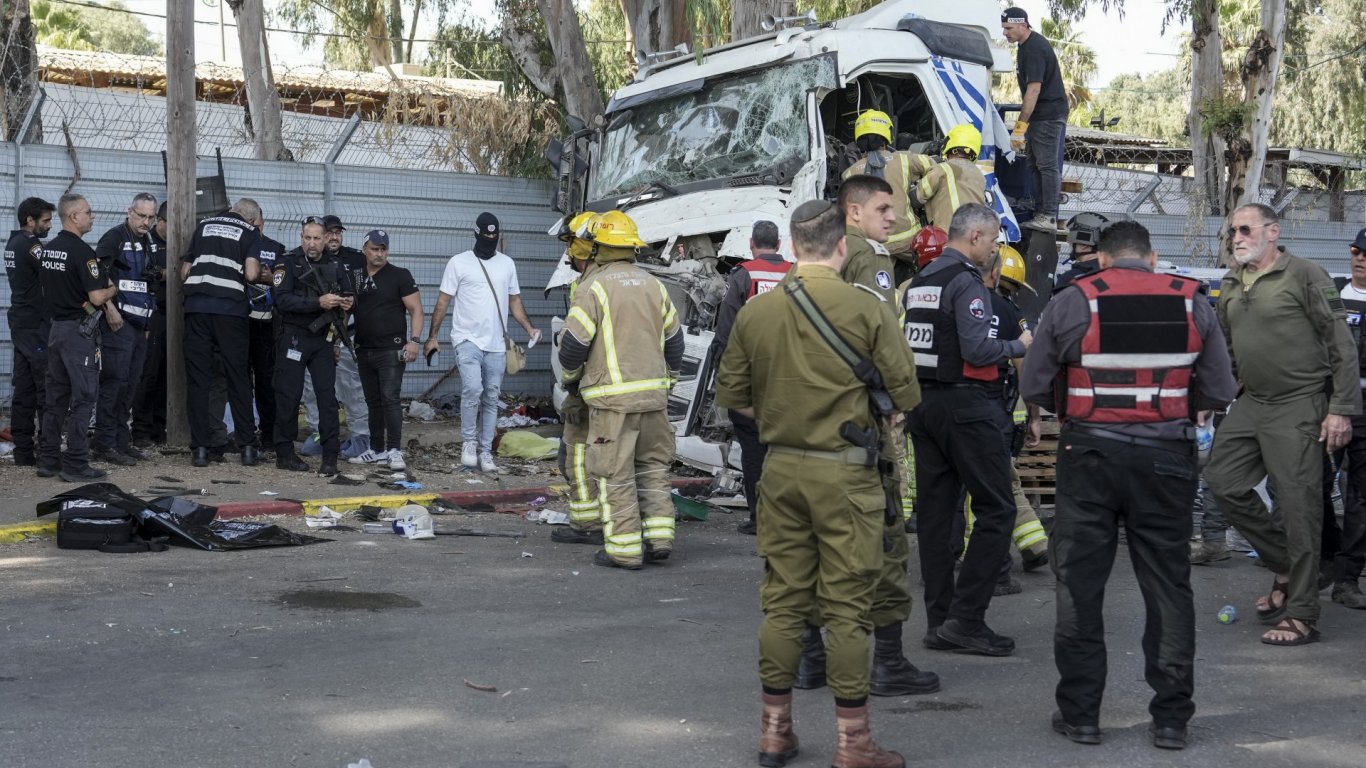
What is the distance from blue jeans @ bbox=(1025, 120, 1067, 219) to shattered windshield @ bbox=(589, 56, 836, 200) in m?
2.26

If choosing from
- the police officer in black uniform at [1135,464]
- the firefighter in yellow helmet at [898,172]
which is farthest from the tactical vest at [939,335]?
the firefighter in yellow helmet at [898,172]

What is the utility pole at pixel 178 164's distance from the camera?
11.4m

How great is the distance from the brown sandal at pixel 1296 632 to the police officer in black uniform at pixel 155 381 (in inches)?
338

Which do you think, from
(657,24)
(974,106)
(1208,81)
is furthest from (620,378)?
(1208,81)

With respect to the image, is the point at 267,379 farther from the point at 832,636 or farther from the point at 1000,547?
the point at 832,636

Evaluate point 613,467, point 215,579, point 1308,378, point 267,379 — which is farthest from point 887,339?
point 267,379

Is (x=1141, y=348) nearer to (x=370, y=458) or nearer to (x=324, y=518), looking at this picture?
(x=324, y=518)

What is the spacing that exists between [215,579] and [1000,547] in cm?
405

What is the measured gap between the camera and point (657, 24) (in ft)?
53.8

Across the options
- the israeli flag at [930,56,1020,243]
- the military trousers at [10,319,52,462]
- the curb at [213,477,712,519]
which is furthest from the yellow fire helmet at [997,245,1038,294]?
the military trousers at [10,319,52,462]

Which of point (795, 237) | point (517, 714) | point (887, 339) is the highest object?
point (795, 237)

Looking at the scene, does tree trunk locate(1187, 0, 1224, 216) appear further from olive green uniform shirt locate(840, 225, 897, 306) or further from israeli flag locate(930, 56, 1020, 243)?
olive green uniform shirt locate(840, 225, 897, 306)

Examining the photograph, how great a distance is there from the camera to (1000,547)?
6254 mm

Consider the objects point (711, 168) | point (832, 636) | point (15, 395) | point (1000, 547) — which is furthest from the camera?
point (711, 168)
